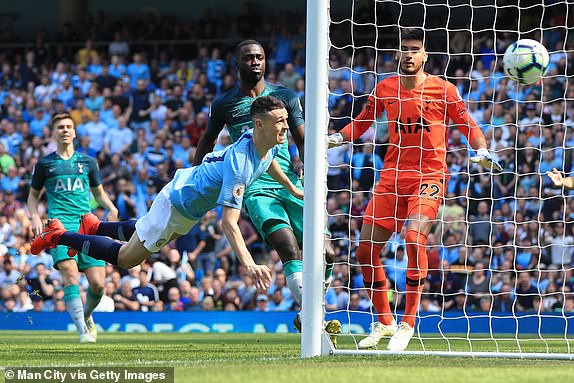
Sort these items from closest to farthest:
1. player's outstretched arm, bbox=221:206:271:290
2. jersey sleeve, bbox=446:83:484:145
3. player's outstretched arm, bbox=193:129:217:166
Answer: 1. player's outstretched arm, bbox=221:206:271:290
2. jersey sleeve, bbox=446:83:484:145
3. player's outstretched arm, bbox=193:129:217:166

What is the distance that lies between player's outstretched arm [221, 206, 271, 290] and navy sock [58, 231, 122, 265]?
5.34 ft

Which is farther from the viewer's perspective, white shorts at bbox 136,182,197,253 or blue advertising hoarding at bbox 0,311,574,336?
blue advertising hoarding at bbox 0,311,574,336

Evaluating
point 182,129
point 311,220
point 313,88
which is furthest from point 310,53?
point 182,129

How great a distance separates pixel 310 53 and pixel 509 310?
8.59 m

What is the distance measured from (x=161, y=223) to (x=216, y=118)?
1.60 m

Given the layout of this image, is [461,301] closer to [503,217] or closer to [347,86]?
[503,217]

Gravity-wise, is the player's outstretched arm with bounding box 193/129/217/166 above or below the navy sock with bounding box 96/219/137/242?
above

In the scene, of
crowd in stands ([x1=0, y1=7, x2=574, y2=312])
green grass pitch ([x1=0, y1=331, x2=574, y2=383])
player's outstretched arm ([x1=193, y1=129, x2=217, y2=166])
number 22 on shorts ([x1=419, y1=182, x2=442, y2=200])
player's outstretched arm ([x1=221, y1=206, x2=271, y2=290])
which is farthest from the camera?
crowd in stands ([x1=0, y1=7, x2=574, y2=312])

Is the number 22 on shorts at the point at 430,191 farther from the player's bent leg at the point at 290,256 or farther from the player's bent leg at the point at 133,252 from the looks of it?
the player's bent leg at the point at 133,252

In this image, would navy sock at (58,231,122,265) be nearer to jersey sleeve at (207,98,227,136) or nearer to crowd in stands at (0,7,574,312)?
jersey sleeve at (207,98,227,136)

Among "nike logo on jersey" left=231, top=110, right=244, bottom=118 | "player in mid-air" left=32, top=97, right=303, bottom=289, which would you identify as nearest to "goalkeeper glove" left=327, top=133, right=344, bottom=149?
"player in mid-air" left=32, top=97, right=303, bottom=289

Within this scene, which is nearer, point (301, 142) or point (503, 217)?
point (301, 142)

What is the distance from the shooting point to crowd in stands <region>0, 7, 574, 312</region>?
15891 mm

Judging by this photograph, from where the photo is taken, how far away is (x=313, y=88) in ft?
25.5
